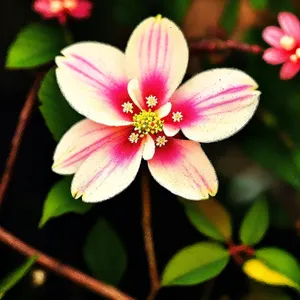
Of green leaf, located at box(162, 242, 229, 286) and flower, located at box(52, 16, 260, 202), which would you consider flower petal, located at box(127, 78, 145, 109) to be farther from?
green leaf, located at box(162, 242, 229, 286)

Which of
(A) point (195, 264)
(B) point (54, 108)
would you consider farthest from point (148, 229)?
(B) point (54, 108)

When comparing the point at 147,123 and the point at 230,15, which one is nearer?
the point at 147,123

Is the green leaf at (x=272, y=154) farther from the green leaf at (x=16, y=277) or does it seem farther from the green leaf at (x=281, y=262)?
the green leaf at (x=16, y=277)

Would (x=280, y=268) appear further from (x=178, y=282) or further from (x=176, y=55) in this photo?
(x=176, y=55)

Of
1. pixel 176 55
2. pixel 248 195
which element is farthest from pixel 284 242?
pixel 176 55

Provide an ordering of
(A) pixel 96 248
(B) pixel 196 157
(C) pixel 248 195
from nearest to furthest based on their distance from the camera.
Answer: (B) pixel 196 157 < (A) pixel 96 248 < (C) pixel 248 195

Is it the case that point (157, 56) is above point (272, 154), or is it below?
above

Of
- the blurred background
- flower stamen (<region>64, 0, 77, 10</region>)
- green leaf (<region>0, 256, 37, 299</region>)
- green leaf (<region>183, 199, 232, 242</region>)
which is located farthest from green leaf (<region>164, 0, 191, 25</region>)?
green leaf (<region>0, 256, 37, 299</region>)

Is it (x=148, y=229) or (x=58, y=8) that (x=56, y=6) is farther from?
(x=148, y=229)
